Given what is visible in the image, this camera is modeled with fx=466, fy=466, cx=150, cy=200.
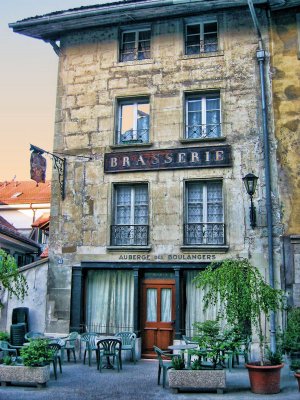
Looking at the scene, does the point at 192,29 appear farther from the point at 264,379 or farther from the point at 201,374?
the point at 264,379

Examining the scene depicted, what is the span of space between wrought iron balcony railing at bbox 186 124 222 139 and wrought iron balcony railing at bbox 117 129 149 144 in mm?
1415

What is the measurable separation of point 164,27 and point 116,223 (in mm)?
6902

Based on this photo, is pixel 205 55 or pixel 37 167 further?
pixel 205 55

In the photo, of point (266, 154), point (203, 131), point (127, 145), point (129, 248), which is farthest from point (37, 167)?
point (266, 154)

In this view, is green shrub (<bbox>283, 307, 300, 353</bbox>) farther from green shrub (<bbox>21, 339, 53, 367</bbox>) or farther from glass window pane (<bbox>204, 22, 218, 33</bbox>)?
glass window pane (<bbox>204, 22, 218, 33</bbox>)

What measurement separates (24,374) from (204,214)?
6.99 meters

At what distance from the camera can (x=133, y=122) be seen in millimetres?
15750

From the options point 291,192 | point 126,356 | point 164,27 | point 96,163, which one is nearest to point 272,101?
point 291,192

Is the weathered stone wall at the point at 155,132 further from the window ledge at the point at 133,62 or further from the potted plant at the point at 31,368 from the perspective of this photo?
the potted plant at the point at 31,368

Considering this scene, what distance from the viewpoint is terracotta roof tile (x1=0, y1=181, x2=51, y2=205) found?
123ft

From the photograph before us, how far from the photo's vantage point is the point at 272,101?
14.6 m

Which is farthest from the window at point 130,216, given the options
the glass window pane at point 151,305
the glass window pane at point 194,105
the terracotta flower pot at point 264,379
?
the terracotta flower pot at point 264,379

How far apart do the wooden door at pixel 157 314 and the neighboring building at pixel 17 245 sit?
39.4 ft

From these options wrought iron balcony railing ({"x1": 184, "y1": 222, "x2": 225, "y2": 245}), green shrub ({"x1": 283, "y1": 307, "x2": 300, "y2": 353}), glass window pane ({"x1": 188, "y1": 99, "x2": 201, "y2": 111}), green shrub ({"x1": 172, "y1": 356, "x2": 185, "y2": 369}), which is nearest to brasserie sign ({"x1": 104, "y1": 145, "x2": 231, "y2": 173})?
glass window pane ({"x1": 188, "y1": 99, "x2": 201, "y2": 111})
